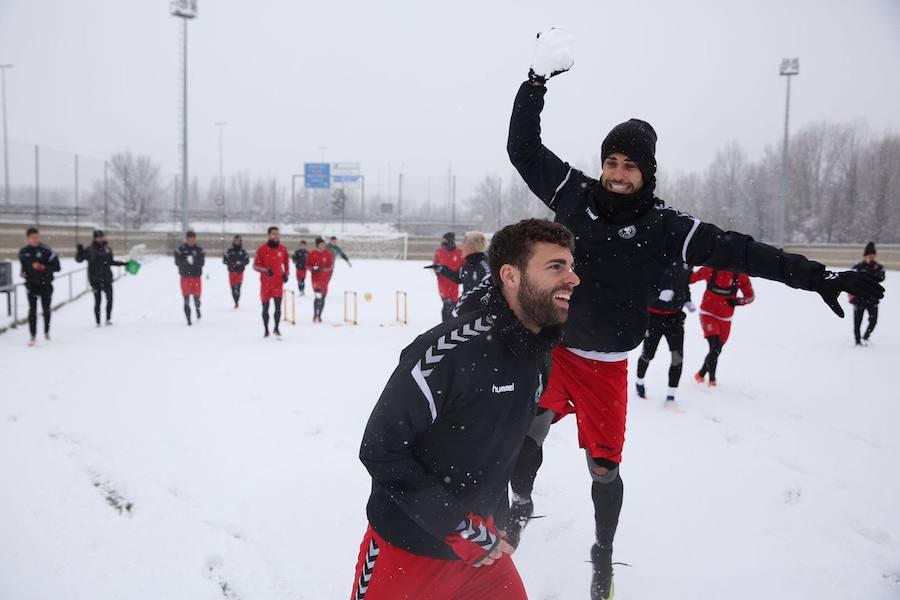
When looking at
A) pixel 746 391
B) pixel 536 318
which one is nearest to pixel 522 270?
pixel 536 318

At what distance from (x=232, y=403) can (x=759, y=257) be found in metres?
5.77

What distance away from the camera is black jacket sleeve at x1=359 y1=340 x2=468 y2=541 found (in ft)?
5.90

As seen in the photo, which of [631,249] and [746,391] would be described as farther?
[746,391]

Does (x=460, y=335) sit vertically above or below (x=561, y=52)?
below

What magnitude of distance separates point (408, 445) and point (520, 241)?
83 centimetres

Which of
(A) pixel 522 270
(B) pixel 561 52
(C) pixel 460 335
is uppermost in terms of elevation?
(B) pixel 561 52

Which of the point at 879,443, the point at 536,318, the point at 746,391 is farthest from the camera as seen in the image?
the point at 746,391

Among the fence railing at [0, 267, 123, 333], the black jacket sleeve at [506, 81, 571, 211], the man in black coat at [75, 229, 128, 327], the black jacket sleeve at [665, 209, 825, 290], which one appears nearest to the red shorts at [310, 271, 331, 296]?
the man in black coat at [75, 229, 128, 327]

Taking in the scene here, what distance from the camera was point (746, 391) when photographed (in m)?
7.40

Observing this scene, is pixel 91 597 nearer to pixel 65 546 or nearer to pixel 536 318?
pixel 65 546

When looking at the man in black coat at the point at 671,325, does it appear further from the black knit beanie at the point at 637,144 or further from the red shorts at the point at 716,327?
the black knit beanie at the point at 637,144

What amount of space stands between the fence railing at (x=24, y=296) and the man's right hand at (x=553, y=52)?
10.6 m

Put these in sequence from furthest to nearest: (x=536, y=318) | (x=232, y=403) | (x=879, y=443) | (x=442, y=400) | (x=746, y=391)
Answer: (x=746, y=391) → (x=232, y=403) → (x=879, y=443) → (x=536, y=318) → (x=442, y=400)

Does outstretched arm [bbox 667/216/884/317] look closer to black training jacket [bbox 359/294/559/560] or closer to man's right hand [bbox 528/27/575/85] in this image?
man's right hand [bbox 528/27/575/85]
